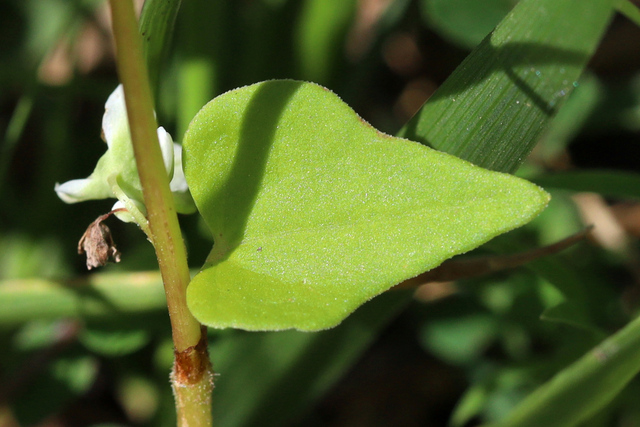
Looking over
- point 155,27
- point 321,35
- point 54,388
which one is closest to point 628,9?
point 155,27

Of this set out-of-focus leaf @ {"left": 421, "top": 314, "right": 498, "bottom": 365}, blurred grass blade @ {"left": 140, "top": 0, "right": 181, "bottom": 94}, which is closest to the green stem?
blurred grass blade @ {"left": 140, "top": 0, "right": 181, "bottom": 94}

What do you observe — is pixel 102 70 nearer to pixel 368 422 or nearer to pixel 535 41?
pixel 368 422

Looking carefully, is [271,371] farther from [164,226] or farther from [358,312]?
[164,226]

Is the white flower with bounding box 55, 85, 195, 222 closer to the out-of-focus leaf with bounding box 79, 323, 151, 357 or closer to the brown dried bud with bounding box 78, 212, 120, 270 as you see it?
the brown dried bud with bounding box 78, 212, 120, 270

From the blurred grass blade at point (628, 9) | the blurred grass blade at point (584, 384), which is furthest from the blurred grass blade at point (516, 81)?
the blurred grass blade at point (584, 384)

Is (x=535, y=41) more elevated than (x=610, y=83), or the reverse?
(x=535, y=41)

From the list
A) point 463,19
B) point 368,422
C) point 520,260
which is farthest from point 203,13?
point 368,422
